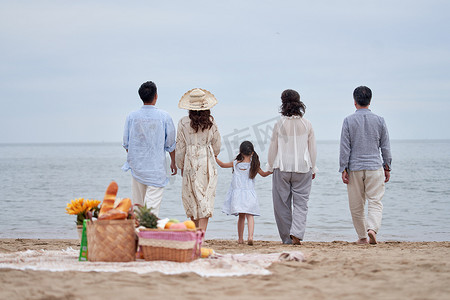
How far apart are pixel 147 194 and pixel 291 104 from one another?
86.1 inches

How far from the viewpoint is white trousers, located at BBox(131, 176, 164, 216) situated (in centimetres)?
623

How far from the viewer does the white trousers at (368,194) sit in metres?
6.91

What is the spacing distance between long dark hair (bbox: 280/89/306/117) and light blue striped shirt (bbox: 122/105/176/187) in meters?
1.60

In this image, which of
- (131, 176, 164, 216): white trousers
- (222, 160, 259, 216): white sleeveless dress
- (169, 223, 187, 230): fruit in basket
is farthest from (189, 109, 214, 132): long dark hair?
(169, 223, 187, 230): fruit in basket

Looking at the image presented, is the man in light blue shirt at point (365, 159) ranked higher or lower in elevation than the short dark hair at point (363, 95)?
lower

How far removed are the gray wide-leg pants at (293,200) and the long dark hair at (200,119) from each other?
112 centimetres

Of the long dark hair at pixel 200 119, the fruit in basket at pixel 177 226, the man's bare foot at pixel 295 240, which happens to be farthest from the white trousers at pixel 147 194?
the man's bare foot at pixel 295 240

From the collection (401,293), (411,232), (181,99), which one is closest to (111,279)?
(401,293)

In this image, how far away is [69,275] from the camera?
4297 mm

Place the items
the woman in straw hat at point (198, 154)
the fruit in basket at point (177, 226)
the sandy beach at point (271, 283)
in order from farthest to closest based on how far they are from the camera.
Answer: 1. the woman in straw hat at point (198, 154)
2. the fruit in basket at point (177, 226)
3. the sandy beach at point (271, 283)

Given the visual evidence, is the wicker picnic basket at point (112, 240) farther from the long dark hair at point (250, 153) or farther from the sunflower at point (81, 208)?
the long dark hair at point (250, 153)

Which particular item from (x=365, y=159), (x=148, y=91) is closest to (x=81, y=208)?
(x=148, y=91)

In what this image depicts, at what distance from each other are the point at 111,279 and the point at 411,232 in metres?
7.74

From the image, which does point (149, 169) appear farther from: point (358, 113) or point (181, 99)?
point (358, 113)
